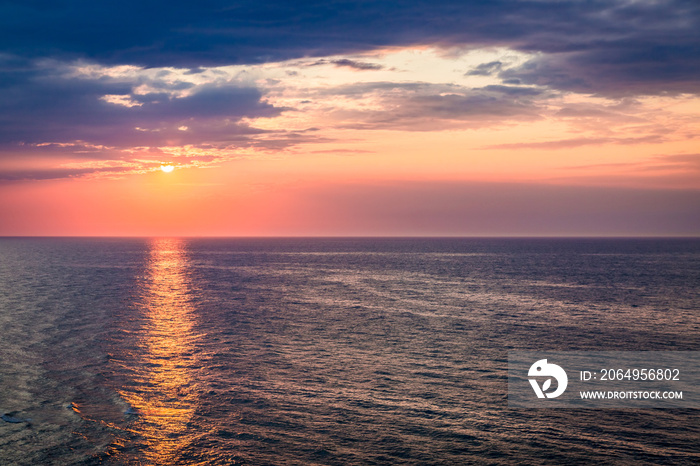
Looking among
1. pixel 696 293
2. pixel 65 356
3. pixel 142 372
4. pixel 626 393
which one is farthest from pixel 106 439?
pixel 696 293

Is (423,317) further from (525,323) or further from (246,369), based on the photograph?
(246,369)

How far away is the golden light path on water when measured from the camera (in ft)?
74.4

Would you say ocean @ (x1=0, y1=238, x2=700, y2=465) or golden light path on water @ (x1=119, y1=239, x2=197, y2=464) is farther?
golden light path on water @ (x1=119, y1=239, x2=197, y2=464)

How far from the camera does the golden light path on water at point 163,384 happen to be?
893 inches

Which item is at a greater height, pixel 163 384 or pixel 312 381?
pixel 163 384

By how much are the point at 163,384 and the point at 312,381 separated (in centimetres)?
908

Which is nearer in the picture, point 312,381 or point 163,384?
point 163,384

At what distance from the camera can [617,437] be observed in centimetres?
2356

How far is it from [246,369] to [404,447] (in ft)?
51.5

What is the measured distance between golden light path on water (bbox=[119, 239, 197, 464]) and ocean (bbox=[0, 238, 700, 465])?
0.14 meters

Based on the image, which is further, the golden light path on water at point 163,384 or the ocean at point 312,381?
the golden light path on water at point 163,384

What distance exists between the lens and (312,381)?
31562 mm

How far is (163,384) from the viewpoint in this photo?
30.9m

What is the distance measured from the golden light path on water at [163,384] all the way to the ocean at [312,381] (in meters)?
0.14
